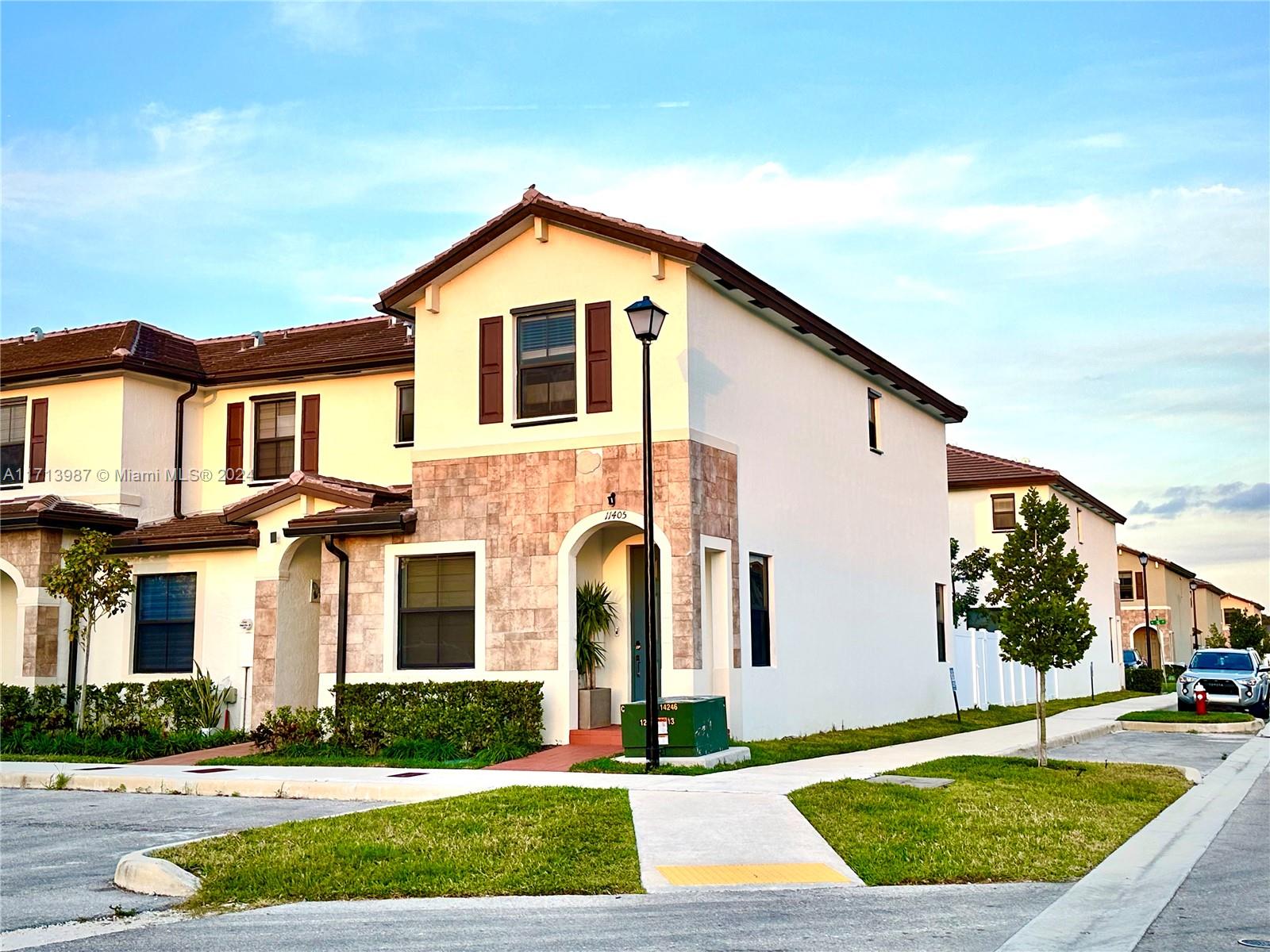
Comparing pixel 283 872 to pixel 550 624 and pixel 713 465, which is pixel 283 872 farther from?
pixel 713 465

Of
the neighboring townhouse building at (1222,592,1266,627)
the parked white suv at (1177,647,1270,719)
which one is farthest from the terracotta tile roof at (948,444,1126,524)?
the neighboring townhouse building at (1222,592,1266,627)

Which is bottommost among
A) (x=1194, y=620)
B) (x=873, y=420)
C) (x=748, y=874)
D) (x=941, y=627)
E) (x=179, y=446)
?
(x=748, y=874)

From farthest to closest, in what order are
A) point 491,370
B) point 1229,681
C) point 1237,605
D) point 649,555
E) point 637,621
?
point 1237,605 → point 1229,681 → point 491,370 → point 637,621 → point 649,555

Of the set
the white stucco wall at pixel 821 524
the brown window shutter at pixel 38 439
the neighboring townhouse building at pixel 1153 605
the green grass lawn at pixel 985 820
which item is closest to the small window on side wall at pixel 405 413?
the white stucco wall at pixel 821 524

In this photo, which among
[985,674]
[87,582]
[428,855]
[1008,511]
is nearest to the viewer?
[428,855]

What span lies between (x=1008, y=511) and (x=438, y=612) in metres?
28.1

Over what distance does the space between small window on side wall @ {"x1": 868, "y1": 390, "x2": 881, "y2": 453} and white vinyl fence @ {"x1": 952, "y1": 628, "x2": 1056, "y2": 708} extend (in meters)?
6.47

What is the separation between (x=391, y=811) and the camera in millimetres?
11672

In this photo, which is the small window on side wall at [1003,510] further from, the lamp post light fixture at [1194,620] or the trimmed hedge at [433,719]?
the lamp post light fixture at [1194,620]

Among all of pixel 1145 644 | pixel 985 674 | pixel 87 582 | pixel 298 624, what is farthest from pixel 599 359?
pixel 1145 644

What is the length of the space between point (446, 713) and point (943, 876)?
9874 mm

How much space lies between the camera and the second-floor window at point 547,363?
62.8 ft

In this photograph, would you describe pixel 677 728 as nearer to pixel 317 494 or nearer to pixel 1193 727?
pixel 317 494

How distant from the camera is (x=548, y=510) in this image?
18.8 m
